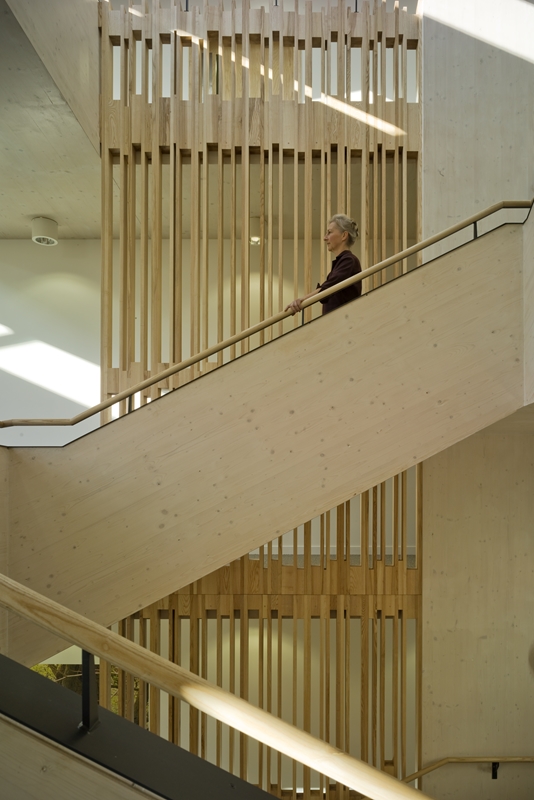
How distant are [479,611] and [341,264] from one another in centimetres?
284

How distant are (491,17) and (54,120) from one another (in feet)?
10.9

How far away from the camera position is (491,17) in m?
4.77

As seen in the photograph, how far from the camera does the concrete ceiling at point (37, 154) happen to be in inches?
147

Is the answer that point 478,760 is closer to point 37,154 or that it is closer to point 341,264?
point 341,264

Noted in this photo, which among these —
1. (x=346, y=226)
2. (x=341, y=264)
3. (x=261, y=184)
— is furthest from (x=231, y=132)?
(x=341, y=264)

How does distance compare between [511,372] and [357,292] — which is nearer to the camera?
Result: [511,372]

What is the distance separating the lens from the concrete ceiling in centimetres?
373

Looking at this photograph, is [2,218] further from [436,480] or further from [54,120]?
[436,480]

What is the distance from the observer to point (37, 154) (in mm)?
4656

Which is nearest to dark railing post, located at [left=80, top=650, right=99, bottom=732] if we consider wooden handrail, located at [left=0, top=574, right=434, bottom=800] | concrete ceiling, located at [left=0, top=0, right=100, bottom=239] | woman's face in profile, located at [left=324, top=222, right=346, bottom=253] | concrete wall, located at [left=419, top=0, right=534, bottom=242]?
wooden handrail, located at [left=0, top=574, right=434, bottom=800]

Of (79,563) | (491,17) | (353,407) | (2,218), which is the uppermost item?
(491,17)

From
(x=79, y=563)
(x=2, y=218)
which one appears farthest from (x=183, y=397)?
(x=2, y=218)

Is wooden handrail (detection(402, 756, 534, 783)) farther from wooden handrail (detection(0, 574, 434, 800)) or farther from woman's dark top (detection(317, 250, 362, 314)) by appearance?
wooden handrail (detection(0, 574, 434, 800))

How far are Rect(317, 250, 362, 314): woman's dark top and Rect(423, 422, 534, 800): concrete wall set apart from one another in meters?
1.68
